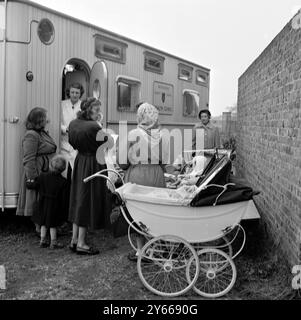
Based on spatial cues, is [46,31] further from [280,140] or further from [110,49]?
[280,140]

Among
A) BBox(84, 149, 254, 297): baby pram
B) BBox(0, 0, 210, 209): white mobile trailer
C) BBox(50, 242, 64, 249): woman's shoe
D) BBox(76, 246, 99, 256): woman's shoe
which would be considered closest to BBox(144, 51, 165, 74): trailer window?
BBox(0, 0, 210, 209): white mobile trailer

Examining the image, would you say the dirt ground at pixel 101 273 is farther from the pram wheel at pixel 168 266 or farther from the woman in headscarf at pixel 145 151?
the woman in headscarf at pixel 145 151

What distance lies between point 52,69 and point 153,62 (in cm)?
291

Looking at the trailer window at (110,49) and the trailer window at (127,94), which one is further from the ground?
the trailer window at (110,49)

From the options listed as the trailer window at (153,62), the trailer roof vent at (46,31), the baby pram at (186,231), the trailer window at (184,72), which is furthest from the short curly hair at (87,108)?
the trailer window at (184,72)

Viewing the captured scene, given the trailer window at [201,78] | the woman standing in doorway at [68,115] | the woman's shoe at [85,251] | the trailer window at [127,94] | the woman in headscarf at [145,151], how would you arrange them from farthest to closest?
the trailer window at [201,78]
the trailer window at [127,94]
the woman standing in doorway at [68,115]
the woman's shoe at [85,251]
the woman in headscarf at [145,151]

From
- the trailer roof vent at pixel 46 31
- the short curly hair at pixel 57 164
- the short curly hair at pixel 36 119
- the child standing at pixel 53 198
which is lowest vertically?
the child standing at pixel 53 198

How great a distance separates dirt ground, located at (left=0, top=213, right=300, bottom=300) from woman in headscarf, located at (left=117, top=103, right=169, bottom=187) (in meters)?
0.94

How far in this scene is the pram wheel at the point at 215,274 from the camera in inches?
145

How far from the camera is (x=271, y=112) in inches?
196

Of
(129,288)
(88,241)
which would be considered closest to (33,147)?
(88,241)

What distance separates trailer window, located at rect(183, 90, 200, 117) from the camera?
973cm

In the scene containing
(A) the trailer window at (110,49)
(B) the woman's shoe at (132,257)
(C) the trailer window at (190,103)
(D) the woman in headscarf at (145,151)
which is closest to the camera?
(D) the woman in headscarf at (145,151)

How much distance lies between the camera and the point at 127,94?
7.27 meters
